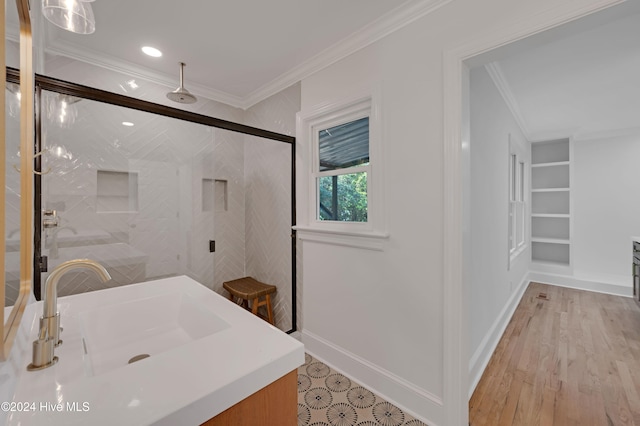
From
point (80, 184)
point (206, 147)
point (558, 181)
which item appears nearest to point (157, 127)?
point (206, 147)

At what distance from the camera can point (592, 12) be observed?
3.58 feet

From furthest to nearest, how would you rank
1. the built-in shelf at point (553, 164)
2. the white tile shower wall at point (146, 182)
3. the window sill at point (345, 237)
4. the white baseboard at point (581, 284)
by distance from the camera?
1. the built-in shelf at point (553, 164)
2. the white baseboard at point (581, 284)
3. the white tile shower wall at point (146, 182)
4. the window sill at point (345, 237)

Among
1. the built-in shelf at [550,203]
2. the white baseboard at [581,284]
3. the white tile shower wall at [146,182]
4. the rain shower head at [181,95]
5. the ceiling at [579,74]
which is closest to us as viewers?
the ceiling at [579,74]

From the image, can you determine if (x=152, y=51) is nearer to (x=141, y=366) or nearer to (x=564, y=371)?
(x=141, y=366)

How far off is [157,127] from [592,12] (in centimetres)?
292

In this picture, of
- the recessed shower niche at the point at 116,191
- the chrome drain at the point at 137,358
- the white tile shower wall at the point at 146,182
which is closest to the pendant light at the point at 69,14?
the chrome drain at the point at 137,358

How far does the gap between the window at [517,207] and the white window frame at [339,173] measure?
238 centimetres

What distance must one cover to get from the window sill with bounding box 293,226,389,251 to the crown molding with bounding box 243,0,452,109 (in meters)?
1.35

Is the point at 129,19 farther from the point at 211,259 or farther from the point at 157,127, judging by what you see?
the point at 211,259

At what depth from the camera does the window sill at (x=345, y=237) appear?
1.79 meters

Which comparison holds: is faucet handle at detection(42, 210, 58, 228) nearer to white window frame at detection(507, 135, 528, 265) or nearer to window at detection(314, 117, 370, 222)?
window at detection(314, 117, 370, 222)

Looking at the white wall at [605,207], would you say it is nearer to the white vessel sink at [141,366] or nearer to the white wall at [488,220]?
the white wall at [488,220]

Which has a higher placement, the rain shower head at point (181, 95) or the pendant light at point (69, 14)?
the rain shower head at point (181, 95)

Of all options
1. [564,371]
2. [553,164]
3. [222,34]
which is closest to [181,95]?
[222,34]
